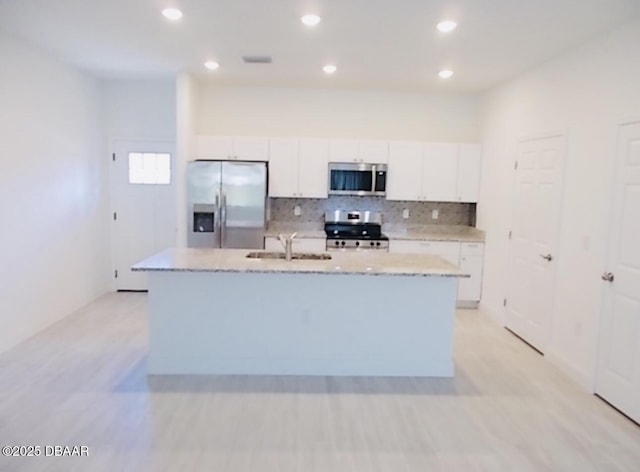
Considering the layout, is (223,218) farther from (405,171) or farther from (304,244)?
(405,171)

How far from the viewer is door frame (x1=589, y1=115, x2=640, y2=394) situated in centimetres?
354

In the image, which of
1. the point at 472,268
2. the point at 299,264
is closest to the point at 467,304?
the point at 472,268

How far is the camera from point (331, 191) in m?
6.15

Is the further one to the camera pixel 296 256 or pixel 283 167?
pixel 283 167

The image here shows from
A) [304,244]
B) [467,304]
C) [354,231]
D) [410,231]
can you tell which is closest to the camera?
[304,244]

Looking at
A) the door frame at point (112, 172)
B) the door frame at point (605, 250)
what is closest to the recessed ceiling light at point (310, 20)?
the door frame at point (605, 250)

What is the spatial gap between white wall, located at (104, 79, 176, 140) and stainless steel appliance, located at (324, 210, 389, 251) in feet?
8.13

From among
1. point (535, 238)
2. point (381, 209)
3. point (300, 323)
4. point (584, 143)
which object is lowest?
point (300, 323)

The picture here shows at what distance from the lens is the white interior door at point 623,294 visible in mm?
3309

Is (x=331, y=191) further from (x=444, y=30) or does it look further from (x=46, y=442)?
(x=46, y=442)

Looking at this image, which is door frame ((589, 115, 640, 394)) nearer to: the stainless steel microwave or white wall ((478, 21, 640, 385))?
white wall ((478, 21, 640, 385))

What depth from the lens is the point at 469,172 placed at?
622 cm

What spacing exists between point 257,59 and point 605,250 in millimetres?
3663

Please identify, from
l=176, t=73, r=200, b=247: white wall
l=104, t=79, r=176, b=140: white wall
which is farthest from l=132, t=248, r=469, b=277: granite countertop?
l=104, t=79, r=176, b=140: white wall
